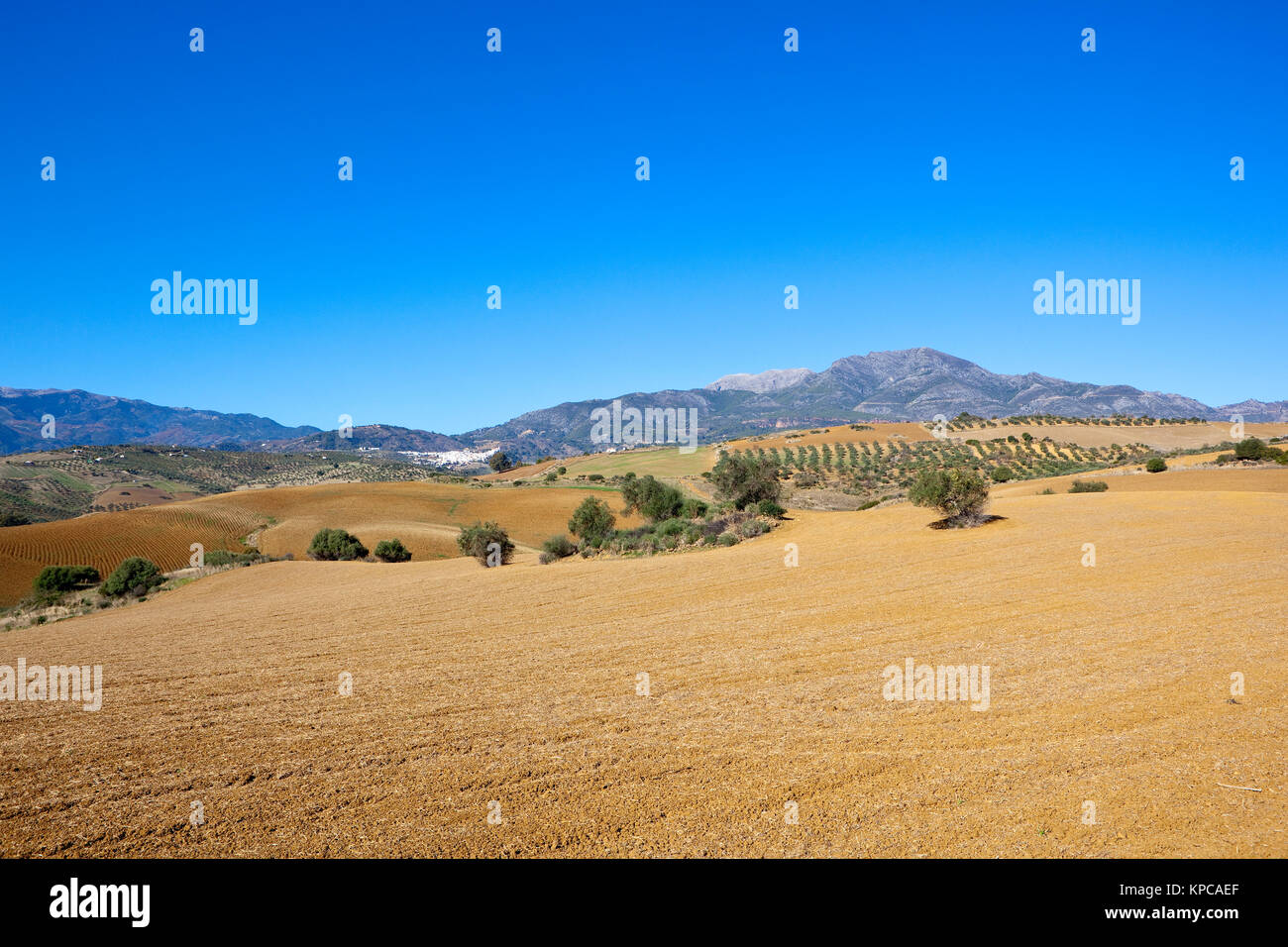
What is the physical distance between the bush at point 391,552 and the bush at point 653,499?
16499mm

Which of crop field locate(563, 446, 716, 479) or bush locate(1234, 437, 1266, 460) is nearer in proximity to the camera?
bush locate(1234, 437, 1266, 460)

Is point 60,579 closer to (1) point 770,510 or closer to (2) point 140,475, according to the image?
(1) point 770,510

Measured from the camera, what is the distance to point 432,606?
2122 cm

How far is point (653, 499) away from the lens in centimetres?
4619

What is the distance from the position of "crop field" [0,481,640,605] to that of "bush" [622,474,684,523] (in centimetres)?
1015

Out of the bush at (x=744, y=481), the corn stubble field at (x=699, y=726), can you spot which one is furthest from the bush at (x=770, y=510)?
the corn stubble field at (x=699, y=726)

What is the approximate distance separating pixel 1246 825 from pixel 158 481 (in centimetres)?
18503

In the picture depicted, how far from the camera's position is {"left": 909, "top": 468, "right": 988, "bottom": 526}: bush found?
28.4m

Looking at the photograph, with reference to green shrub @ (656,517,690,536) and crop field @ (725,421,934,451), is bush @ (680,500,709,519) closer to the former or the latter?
green shrub @ (656,517,690,536)

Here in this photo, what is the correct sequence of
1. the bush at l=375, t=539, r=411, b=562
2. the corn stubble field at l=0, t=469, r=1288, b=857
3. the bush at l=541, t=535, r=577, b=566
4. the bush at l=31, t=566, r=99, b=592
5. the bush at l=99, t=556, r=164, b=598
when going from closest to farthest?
the corn stubble field at l=0, t=469, r=1288, b=857 → the bush at l=99, t=556, r=164, b=598 → the bush at l=541, t=535, r=577, b=566 → the bush at l=31, t=566, r=99, b=592 → the bush at l=375, t=539, r=411, b=562

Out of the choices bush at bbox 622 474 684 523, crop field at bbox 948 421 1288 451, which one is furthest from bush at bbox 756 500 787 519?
crop field at bbox 948 421 1288 451

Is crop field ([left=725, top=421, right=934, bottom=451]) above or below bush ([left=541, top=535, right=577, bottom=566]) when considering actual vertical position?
above
